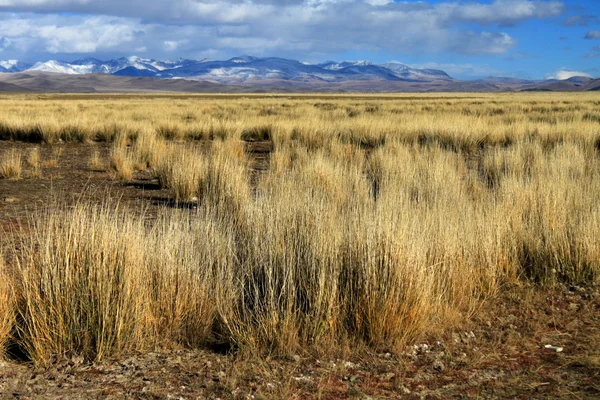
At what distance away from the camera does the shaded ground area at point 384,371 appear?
338 cm

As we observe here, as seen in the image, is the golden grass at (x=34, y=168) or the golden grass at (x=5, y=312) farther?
the golden grass at (x=34, y=168)

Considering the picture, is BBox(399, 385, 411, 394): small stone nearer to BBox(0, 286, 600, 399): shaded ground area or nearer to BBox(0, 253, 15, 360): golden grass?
BBox(0, 286, 600, 399): shaded ground area

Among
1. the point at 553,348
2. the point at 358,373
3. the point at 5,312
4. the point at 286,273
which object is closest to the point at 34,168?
the point at 5,312

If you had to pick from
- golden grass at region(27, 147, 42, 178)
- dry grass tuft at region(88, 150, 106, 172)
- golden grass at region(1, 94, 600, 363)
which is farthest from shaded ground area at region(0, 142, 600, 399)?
dry grass tuft at region(88, 150, 106, 172)

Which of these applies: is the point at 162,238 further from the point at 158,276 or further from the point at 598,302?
the point at 598,302

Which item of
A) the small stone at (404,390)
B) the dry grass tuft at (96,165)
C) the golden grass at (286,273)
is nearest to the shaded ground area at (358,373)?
the small stone at (404,390)

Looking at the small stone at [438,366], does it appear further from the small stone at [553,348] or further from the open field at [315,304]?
the small stone at [553,348]

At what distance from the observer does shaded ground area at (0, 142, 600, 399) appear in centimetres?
338

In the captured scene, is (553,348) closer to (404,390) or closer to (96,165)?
(404,390)

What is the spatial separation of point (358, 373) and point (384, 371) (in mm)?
169

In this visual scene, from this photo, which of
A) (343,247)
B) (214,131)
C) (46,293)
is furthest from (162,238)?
(214,131)

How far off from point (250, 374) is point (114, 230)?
1473 mm

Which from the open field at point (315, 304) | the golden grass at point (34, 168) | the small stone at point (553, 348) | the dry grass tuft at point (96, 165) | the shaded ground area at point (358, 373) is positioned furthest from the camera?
the dry grass tuft at point (96, 165)

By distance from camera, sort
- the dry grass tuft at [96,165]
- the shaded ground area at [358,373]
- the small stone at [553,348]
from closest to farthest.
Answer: the shaded ground area at [358,373] → the small stone at [553,348] → the dry grass tuft at [96,165]
